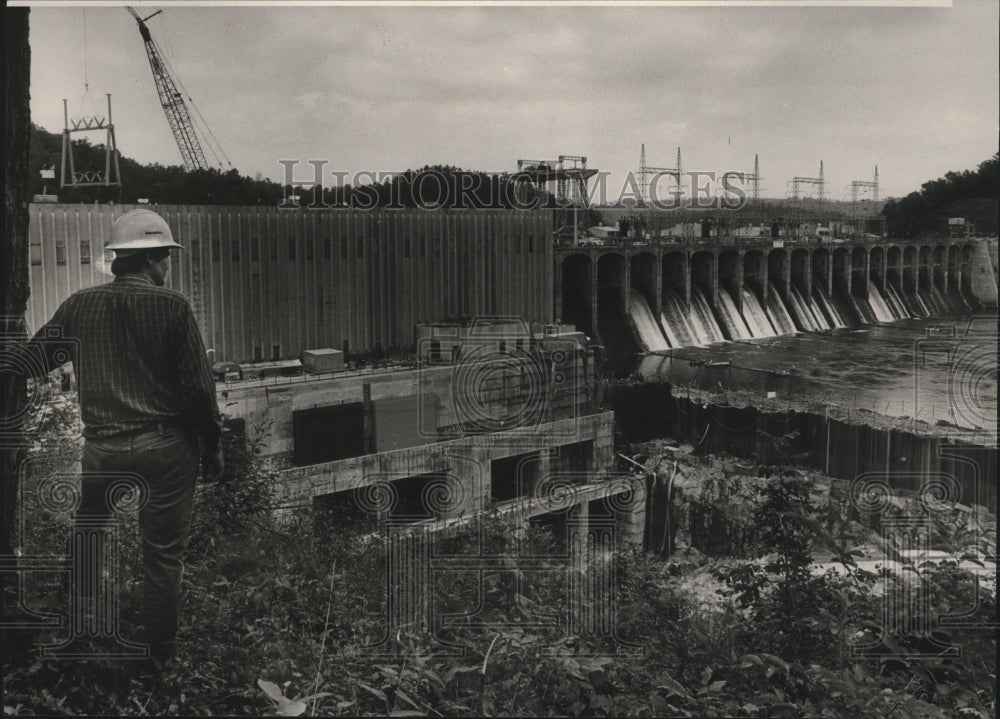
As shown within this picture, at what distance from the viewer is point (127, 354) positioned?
2477 millimetres

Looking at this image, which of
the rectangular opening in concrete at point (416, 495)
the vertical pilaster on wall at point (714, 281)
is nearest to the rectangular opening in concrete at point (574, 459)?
the rectangular opening in concrete at point (416, 495)

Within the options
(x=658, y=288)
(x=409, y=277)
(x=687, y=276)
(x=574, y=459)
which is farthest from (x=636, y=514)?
(x=687, y=276)

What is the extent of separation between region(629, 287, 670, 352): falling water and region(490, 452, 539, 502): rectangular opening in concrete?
44.7 feet

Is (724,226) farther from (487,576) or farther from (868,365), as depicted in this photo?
(487,576)

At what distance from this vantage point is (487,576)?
458 cm

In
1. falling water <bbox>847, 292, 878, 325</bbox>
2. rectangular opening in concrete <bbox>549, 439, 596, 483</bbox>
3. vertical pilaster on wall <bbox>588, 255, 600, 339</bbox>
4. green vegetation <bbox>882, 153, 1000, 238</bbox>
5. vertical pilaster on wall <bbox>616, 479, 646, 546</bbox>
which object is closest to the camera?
vertical pilaster on wall <bbox>616, 479, 646, 546</bbox>

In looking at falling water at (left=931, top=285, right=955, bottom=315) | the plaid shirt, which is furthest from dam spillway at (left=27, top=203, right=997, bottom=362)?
falling water at (left=931, top=285, right=955, bottom=315)

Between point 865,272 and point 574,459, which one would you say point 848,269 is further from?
point 574,459

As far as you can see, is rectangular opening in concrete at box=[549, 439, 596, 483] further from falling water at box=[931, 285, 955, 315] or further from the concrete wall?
falling water at box=[931, 285, 955, 315]

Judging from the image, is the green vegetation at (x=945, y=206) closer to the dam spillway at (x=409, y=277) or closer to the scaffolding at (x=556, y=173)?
the dam spillway at (x=409, y=277)

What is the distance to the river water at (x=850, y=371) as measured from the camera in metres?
23.5

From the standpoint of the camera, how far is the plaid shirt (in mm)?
2445

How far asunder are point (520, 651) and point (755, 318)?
113 feet

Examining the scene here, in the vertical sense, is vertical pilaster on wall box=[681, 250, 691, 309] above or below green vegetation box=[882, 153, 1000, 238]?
below
